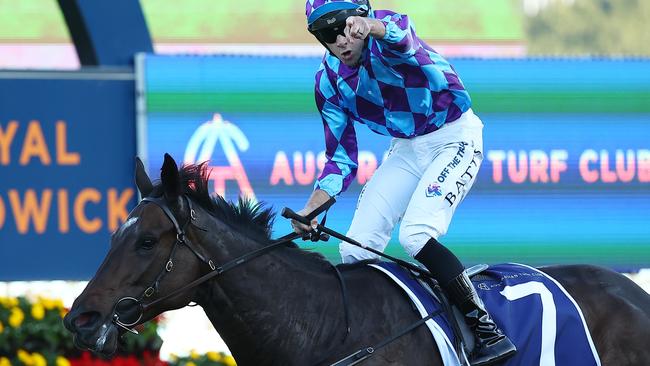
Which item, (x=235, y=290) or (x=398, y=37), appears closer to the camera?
(x=235, y=290)

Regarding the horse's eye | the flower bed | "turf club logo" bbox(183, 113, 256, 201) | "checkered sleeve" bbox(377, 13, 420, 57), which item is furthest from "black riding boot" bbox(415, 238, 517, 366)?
"turf club logo" bbox(183, 113, 256, 201)

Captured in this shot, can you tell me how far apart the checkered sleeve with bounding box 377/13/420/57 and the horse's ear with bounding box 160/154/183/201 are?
803 millimetres

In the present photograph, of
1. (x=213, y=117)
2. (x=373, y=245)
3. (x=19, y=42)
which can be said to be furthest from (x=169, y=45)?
(x=373, y=245)

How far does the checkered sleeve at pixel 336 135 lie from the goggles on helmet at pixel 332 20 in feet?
1.11

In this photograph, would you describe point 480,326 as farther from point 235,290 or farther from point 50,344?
point 50,344

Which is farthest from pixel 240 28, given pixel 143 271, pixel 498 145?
pixel 143 271

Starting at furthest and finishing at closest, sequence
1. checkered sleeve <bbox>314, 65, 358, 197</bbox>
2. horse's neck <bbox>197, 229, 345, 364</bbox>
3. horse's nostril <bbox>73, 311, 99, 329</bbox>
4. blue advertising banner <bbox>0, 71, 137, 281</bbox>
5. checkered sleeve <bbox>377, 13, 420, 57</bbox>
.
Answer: blue advertising banner <bbox>0, 71, 137, 281</bbox>
checkered sleeve <bbox>314, 65, 358, 197</bbox>
checkered sleeve <bbox>377, 13, 420, 57</bbox>
horse's neck <bbox>197, 229, 345, 364</bbox>
horse's nostril <bbox>73, 311, 99, 329</bbox>

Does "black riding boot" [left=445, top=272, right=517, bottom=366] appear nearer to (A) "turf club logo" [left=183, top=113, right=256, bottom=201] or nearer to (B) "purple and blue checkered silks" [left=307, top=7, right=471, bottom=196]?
(B) "purple and blue checkered silks" [left=307, top=7, right=471, bottom=196]

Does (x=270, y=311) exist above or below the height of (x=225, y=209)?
below

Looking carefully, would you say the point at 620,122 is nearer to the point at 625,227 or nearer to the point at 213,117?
the point at 625,227

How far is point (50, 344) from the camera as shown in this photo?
4.97 meters

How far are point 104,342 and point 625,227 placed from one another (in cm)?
482

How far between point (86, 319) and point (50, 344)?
1.72 meters

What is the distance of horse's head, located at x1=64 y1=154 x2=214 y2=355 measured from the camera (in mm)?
3352
